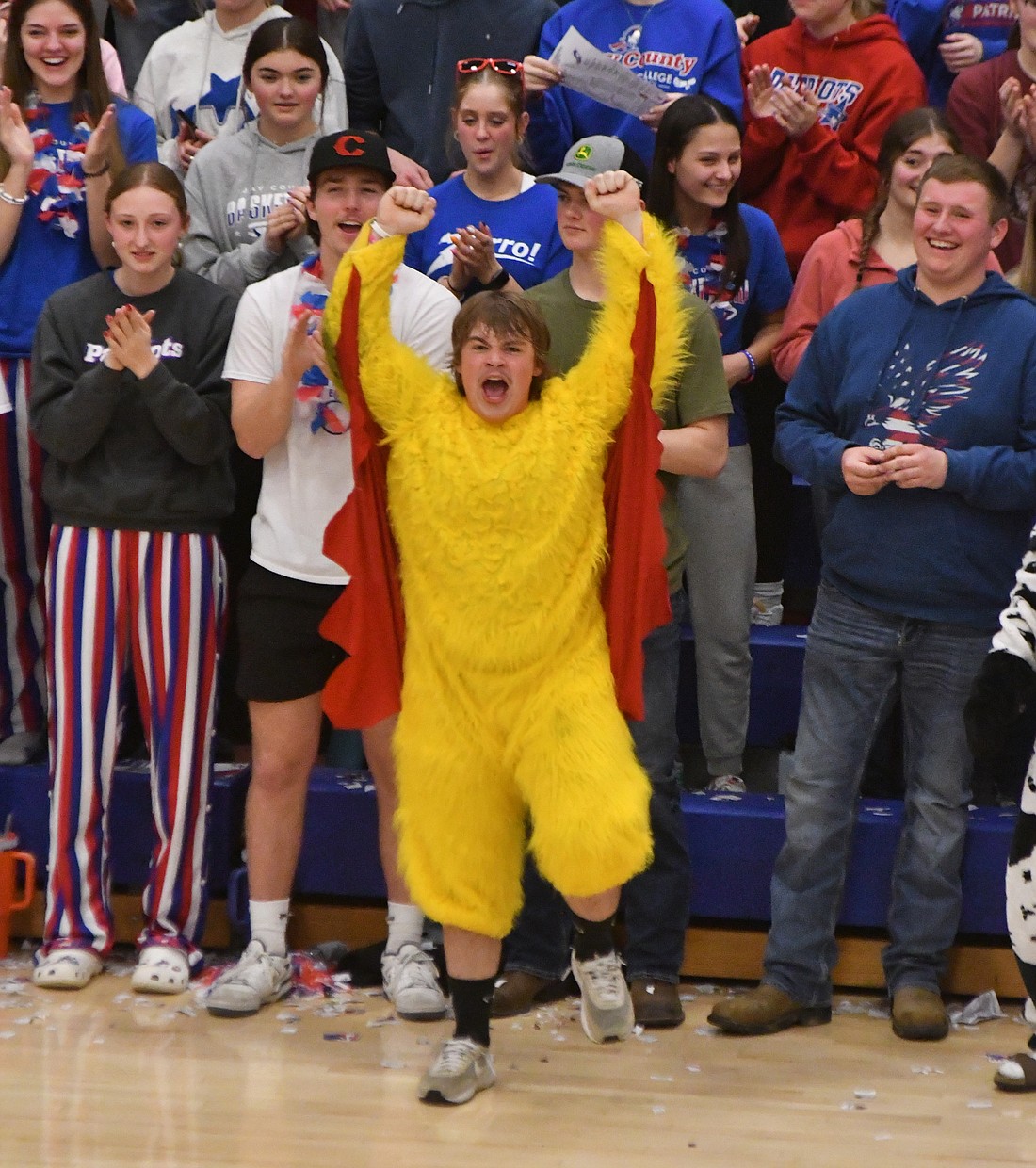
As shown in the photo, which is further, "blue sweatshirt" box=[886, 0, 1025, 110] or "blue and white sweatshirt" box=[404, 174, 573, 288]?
"blue sweatshirt" box=[886, 0, 1025, 110]

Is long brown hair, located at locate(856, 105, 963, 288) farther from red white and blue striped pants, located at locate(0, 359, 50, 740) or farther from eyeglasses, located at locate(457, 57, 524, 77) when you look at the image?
red white and blue striped pants, located at locate(0, 359, 50, 740)

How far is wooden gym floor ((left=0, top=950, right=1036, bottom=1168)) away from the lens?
3.02m

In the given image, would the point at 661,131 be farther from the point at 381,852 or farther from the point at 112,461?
the point at 381,852

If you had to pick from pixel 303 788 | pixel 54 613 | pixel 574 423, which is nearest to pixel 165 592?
pixel 54 613

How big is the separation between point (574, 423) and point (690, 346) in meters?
0.49

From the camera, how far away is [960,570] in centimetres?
347

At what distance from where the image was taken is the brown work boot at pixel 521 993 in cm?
370

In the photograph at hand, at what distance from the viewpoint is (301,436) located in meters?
3.62

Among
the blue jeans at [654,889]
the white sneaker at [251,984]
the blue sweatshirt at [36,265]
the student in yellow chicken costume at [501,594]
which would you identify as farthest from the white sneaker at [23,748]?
the student in yellow chicken costume at [501,594]

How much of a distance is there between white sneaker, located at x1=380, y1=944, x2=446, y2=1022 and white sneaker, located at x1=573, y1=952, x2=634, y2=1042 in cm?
40

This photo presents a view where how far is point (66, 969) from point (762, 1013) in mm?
1516

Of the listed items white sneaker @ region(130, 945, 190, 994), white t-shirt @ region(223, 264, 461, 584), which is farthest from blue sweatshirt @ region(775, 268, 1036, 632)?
white sneaker @ region(130, 945, 190, 994)

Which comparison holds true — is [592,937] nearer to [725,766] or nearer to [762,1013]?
[762,1013]

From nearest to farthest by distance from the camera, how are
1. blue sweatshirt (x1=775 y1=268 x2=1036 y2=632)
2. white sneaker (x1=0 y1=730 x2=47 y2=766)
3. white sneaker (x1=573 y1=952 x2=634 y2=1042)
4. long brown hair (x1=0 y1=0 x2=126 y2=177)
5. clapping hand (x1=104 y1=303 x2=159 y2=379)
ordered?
1. white sneaker (x1=573 y1=952 x2=634 y2=1042)
2. blue sweatshirt (x1=775 y1=268 x2=1036 y2=632)
3. clapping hand (x1=104 y1=303 x2=159 y2=379)
4. long brown hair (x1=0 y1=0 x2=126 y2=177)
5. white sneaker (x1=0 y1=730 x2=47 y2=766)
